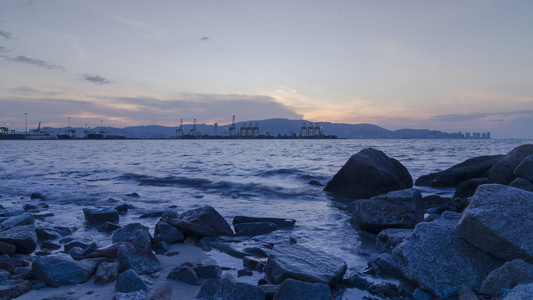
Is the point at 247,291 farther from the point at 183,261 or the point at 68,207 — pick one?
the point at 68,207

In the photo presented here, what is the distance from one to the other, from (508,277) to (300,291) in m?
2.07

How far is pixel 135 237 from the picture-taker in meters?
5.02

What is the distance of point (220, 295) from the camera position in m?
3.30

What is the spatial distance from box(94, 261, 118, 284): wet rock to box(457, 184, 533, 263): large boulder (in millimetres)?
4015

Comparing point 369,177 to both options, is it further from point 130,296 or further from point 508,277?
point 130,296

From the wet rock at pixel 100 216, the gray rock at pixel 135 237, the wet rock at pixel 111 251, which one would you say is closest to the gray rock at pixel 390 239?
the gray rock at pixel 135 237

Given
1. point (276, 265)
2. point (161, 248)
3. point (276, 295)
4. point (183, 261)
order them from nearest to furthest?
point (276, 295)
point (276, 265)
point (183, 261)
point (161, 248)

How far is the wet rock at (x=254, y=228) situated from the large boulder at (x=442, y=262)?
8.85 feet

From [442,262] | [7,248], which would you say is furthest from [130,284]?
[442,262]

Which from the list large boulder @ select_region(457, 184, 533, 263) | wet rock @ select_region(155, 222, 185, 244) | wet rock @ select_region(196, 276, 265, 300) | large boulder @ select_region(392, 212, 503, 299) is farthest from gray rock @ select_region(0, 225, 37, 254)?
large boulder @ select_region(457, 184, 533, 263)

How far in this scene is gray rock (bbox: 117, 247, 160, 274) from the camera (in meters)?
4.10

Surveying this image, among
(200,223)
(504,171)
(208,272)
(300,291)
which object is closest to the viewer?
(300,291)

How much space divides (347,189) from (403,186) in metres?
1.70

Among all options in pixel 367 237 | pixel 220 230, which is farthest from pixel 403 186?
pixel 220 230
